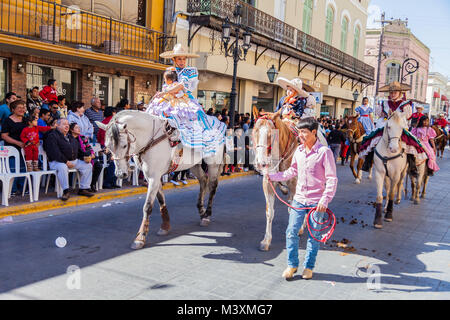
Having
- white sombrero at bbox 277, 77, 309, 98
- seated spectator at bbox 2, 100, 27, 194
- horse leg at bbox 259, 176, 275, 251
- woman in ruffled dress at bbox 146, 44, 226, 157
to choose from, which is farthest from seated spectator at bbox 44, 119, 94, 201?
white sombrero at bbox 277, 77, 309, 98

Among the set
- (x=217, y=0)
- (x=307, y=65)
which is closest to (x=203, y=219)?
(x=217, y=0)

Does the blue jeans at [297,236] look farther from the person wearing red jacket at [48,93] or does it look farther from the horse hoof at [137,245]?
the person wearing red jacket at [48,93]

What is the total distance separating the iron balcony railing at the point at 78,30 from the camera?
11.1 meters

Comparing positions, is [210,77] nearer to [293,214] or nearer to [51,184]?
[51,184]

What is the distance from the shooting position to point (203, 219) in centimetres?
774

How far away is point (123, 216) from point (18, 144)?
8.65 ft

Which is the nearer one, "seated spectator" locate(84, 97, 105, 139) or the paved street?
the paved street

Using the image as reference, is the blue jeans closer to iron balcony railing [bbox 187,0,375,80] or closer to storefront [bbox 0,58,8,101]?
storefront [bbox 0,58,8,101]

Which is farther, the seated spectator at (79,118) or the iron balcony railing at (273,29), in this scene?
the iron balcony railing at (273,29)

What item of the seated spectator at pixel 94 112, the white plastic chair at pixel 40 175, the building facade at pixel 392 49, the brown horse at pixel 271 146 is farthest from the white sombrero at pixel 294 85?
the building facade at pixel 392 49

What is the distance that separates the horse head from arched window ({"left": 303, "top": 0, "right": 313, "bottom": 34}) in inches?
764

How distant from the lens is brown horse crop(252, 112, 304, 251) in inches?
221

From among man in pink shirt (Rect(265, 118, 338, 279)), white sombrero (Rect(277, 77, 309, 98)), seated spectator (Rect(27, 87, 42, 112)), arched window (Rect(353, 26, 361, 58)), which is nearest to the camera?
man in pink shirt (Rect(265, 118, 338, 279))

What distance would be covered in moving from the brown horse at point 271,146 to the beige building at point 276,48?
2.67m
